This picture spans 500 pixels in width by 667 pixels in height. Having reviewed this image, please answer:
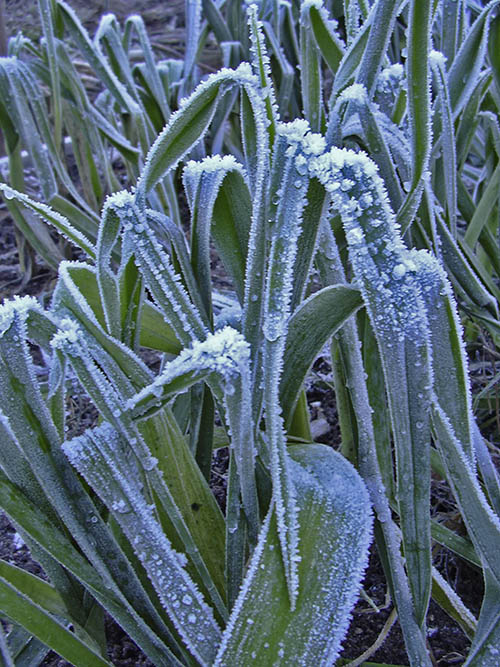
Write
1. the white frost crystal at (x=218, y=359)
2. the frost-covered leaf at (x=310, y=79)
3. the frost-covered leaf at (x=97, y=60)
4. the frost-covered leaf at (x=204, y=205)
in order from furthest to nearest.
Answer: the frost-covered leaf at (x=97, y=60)
the frost-covered leaf at (x=310, y=79)
the frost-covered leaf at (x=204, y=205)
the white frost crystal at (x=218, y=359)

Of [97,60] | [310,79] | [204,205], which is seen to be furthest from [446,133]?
[97,60]

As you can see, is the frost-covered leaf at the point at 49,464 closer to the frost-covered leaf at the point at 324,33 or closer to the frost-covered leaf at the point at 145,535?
the frost-covered leaf at the point at 145,535

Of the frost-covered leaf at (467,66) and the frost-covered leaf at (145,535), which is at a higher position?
the frost-covered leaf at (467,66)

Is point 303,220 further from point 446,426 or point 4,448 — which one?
point 4,448

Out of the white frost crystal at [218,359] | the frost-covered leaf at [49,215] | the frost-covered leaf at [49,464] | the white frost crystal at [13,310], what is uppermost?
the frost-covered leaf at [49,215]

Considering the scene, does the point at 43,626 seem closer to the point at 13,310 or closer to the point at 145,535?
the point at 145,535

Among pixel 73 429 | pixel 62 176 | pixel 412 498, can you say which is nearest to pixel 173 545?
pixel 412 498

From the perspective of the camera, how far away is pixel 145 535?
47 centimetres

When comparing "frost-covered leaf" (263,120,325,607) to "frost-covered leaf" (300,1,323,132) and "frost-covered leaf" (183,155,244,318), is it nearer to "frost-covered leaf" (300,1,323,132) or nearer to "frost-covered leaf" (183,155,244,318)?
"frost-covered leaf" (183,155,244,318)

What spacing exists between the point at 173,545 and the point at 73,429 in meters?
0.54

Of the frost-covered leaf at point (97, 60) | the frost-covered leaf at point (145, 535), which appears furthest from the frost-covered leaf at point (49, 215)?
the frost-covered leaf at point (97, 60)

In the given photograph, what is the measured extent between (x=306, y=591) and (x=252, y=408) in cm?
12

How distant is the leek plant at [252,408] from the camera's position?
43 cm

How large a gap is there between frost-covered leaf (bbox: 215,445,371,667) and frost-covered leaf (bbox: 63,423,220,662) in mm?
29
